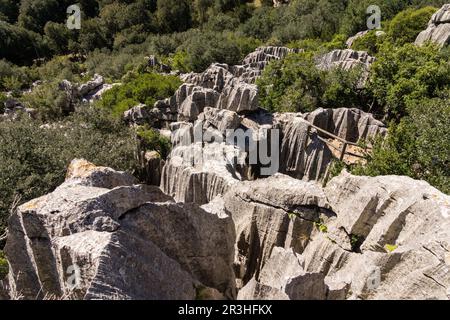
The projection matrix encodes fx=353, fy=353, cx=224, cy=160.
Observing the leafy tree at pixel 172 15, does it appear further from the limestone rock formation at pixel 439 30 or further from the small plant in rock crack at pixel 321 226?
the small plant in rock crack at pixel 321 226

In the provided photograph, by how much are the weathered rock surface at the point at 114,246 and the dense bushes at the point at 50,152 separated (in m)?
6.45

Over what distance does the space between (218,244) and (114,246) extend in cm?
247

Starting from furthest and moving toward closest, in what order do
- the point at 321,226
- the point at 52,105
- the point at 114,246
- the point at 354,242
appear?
the point at 52,105 → the point at 321,226 → the point at 354,242 → the point at 114,246

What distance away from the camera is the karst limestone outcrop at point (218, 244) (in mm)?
5262

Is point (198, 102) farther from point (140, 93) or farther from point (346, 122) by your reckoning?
point (346, 122)

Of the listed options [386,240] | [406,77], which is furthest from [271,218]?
[406,77]

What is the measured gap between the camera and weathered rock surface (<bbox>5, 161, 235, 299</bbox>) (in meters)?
5.01

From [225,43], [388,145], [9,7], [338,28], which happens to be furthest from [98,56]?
[388,145]

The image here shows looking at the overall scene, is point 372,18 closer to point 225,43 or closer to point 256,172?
point 225,43

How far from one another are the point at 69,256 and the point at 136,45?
56.4 metres

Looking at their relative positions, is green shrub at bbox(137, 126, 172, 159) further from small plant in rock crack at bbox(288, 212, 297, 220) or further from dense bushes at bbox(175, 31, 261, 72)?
A: dense bushes at bbox(175, 31, 261, 72)

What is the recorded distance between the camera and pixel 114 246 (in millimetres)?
5074

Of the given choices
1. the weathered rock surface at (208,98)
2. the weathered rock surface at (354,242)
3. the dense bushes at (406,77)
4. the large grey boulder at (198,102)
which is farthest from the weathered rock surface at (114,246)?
the dense bushes at (406,77)

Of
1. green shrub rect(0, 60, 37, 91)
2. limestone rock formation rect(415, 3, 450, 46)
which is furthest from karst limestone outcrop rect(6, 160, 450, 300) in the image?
green shrub rect(0, 60, 37, 91)
